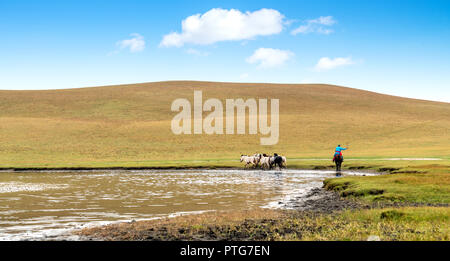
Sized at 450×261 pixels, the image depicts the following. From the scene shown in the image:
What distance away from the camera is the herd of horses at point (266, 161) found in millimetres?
47875

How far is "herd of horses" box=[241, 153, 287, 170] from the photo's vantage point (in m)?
47.9

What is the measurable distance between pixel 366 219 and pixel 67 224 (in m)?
9.78

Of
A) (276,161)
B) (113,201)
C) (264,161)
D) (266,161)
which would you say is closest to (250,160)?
(264,161)

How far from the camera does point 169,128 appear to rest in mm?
85500

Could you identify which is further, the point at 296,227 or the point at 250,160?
the point at 250,160

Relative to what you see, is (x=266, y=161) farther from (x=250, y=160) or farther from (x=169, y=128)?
(x=169, y=128)

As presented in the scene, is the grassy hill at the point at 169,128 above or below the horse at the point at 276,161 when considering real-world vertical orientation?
above

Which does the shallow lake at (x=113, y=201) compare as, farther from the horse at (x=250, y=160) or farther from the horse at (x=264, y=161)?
the horse at (x=250, y=160)

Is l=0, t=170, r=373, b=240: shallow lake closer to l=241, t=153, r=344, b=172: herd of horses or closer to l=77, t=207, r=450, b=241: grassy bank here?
l=77, t=207, r=450, b=241: grassy bank

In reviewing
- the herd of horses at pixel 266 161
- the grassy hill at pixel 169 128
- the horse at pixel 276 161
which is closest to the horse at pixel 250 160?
the herd of horses at pixel 266 161

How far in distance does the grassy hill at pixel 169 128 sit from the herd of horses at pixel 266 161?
9.33 m

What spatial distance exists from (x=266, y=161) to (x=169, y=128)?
38436 millimetres

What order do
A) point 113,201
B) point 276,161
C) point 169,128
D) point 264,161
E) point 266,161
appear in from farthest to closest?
point 169,128, point 264,161, point 266,161, point 276,161, point 113,201

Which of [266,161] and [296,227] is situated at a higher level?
[296,227]
